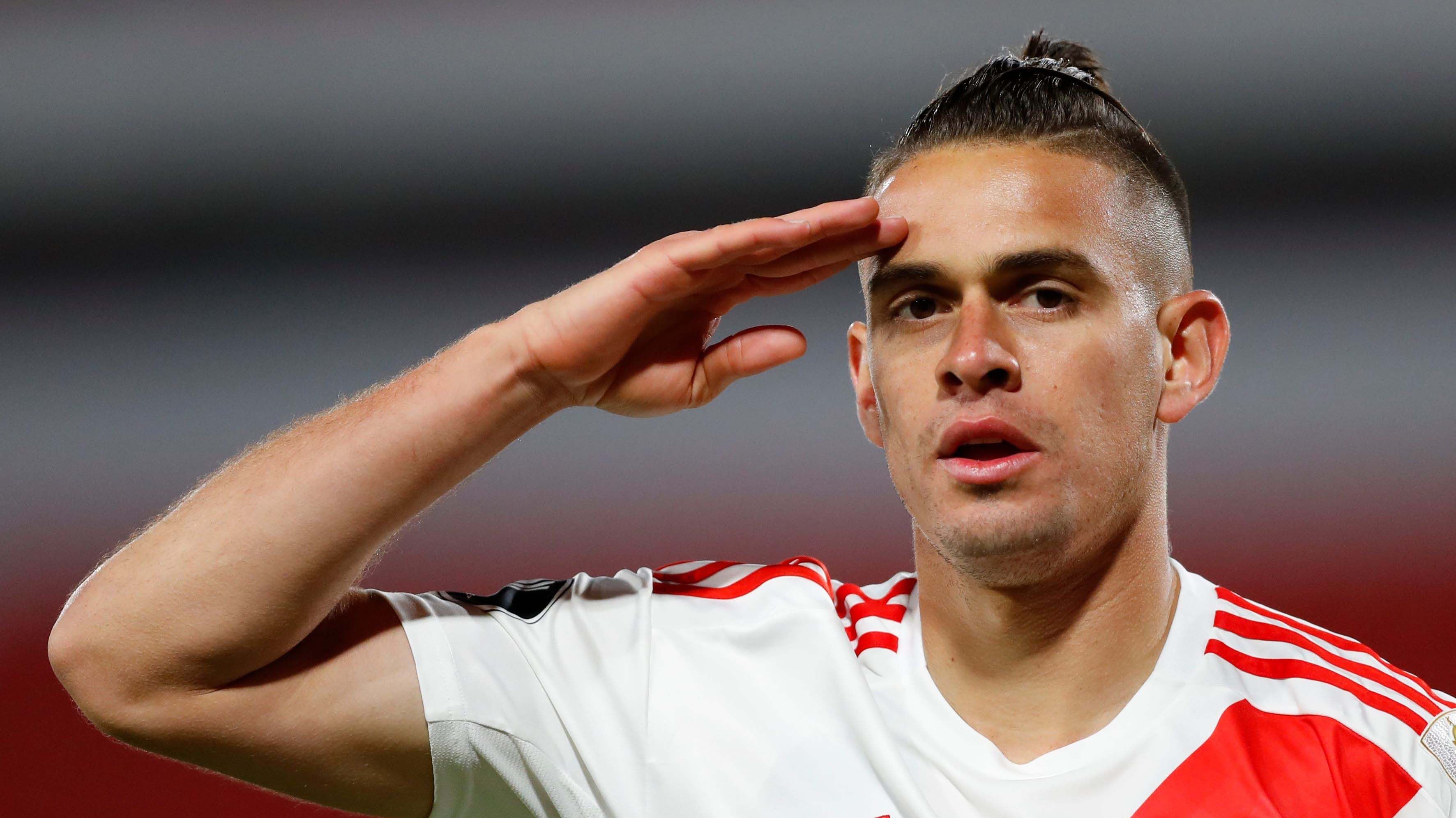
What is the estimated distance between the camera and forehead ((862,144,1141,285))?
51.2 inches

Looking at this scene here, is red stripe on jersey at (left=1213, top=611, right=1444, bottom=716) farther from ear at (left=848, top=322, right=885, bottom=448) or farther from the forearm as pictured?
the forearm

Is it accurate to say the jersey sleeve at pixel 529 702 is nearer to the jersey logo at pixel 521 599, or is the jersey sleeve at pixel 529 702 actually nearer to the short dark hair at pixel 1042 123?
the jersey logo at pixel 521 599

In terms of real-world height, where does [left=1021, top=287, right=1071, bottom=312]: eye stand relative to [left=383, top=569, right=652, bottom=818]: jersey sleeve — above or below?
above

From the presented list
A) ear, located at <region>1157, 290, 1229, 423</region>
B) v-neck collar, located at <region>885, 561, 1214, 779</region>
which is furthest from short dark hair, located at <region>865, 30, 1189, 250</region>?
v-neck collar, located at <region>885, 561, 1214, 779</region>

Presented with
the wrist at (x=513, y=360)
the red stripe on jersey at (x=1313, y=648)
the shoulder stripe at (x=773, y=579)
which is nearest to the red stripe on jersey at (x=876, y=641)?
the shoulder stripe at (x=773, y=579)

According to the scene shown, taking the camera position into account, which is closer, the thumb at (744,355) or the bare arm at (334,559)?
the bare arm at (334,559)

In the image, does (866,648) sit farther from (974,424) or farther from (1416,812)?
(1416,812)

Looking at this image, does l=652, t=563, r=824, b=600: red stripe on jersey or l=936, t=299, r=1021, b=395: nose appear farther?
l=652, t=563, r=824, b=600: red stripe on jersey

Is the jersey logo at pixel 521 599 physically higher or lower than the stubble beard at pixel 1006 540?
lower

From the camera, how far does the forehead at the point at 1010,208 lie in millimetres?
1300

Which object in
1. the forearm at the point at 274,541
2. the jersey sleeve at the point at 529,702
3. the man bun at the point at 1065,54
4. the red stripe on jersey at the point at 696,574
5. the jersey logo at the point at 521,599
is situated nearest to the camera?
the forearm at the point at 274,541

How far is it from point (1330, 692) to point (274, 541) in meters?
1.17

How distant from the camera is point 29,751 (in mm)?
2678

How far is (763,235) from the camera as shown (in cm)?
120
